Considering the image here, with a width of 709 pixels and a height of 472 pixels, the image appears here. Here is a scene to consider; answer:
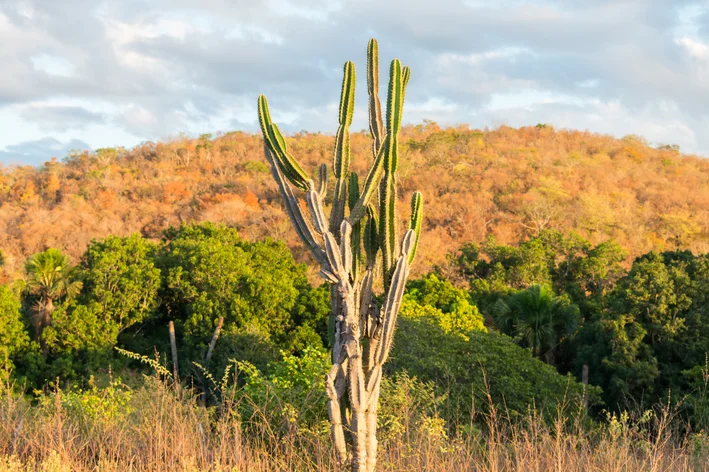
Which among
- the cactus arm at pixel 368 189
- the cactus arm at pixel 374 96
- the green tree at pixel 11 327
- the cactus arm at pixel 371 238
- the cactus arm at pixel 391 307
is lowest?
the green tree at pixel 11 327

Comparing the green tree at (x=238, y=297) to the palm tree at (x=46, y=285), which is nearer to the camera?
the green tree at (x=238, y=297)

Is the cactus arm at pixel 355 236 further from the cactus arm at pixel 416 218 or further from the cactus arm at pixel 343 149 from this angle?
the cactus arm at pixel 416 218

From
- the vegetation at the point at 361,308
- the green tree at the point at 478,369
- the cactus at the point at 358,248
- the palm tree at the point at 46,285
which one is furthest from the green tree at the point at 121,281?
the cactus at the point at 358,248

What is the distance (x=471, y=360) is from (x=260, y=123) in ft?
33.0

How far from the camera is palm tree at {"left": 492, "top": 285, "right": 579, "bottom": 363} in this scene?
1872 cm

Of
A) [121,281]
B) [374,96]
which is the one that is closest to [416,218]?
[374,96]

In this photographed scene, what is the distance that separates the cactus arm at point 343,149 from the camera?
14.1ft

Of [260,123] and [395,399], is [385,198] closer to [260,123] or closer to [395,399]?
[260,123]

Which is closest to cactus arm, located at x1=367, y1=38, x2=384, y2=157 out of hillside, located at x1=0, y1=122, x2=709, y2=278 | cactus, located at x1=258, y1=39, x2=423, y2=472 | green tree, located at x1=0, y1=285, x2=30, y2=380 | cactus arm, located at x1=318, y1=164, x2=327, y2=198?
cactus, located at x1=258, y1=39, x2=423, y2=472

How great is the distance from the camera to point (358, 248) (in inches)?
169

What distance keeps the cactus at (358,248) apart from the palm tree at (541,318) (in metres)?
14.8

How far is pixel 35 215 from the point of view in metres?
44.2

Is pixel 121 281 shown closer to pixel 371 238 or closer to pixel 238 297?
pixel 238 297

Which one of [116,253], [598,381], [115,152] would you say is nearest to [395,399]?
[598,381]
